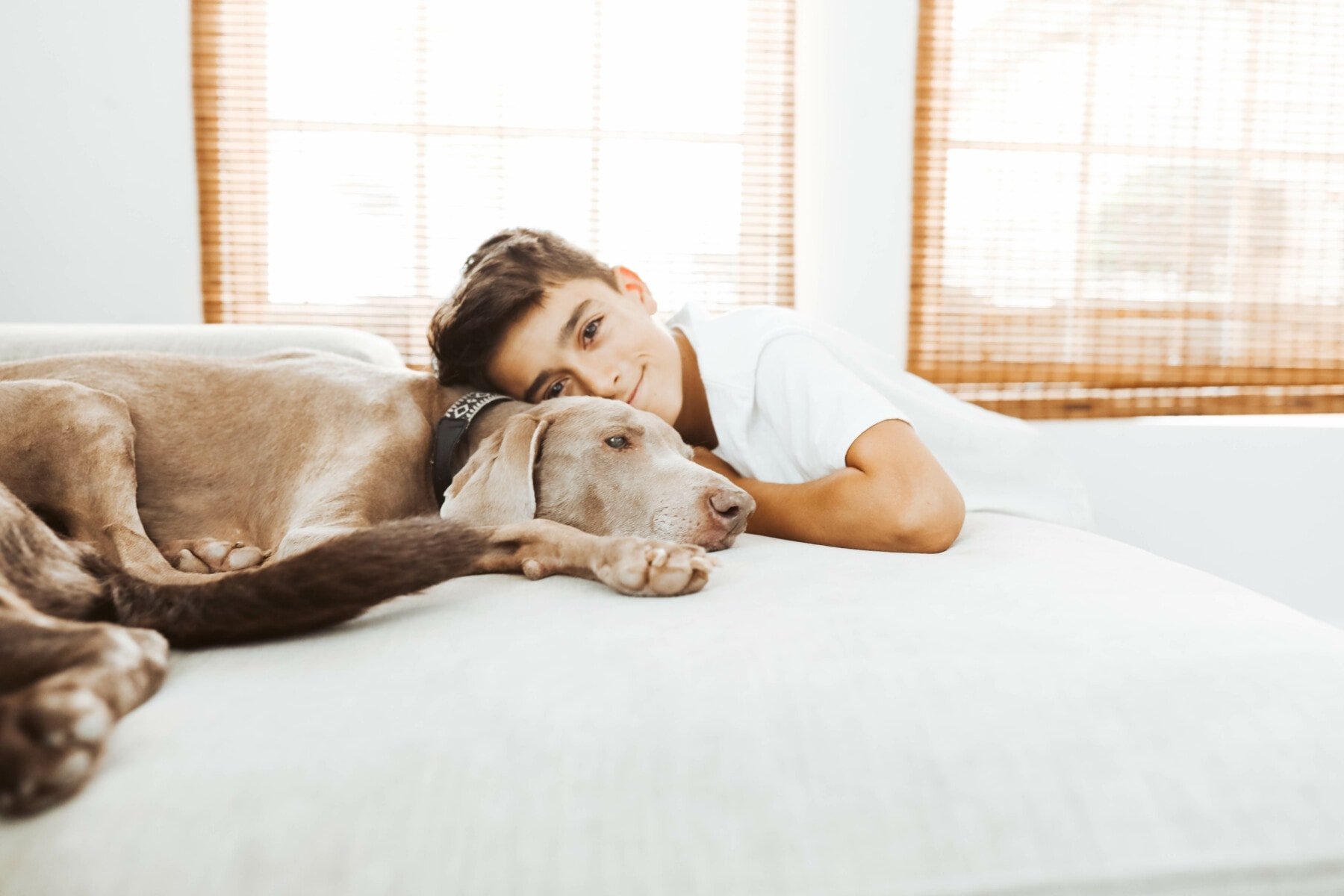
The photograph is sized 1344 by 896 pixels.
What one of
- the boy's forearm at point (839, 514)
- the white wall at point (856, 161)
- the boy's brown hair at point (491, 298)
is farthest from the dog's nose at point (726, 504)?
the white wall at point (856, 161)

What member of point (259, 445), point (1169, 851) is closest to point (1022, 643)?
point (1169, 851)

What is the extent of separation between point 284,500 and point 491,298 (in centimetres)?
51

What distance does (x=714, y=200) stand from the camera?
326 cm

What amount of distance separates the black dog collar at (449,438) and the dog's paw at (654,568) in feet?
1.42

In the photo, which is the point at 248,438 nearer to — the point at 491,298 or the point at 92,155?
the point at 491,298

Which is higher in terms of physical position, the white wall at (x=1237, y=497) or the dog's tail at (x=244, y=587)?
the dog's tail at (x=244, y=587)

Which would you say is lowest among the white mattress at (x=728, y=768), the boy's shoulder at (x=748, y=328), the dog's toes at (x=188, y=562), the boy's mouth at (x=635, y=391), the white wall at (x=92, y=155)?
the dog's toes at (x=188, y=562)

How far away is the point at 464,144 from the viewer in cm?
312

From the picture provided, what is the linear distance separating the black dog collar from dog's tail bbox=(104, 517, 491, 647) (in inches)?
20.2

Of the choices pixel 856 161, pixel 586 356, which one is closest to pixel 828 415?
pixel 586 356

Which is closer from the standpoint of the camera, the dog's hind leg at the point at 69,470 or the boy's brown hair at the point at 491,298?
the dog's hind leg at the point at 69,470

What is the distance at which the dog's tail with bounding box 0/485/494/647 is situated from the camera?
86 cm

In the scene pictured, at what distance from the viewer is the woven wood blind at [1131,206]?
317 centimetres

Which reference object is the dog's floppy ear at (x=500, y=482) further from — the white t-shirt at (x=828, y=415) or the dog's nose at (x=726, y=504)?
the white t-shirt at (x=828, y=415)
